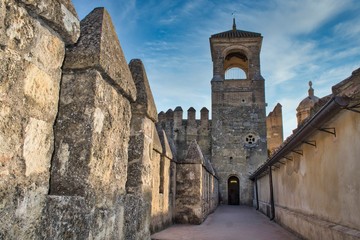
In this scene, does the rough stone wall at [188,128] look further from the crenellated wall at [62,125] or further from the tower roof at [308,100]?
the crenellated wall at [62,125]

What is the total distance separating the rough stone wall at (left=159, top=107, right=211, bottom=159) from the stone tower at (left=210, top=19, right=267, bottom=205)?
5.44 ft

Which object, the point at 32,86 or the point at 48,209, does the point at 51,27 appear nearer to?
the point at 32,86

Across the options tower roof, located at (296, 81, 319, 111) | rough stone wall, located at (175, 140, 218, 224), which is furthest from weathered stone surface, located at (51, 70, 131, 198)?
tower roof, located at (296, 81, 319, 111)

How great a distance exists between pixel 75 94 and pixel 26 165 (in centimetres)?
64

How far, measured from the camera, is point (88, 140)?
205cm

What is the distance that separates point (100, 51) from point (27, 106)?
2.32 ft

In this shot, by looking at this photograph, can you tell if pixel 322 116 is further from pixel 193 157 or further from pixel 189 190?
pixel 189 190

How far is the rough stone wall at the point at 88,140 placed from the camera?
6.23 feet

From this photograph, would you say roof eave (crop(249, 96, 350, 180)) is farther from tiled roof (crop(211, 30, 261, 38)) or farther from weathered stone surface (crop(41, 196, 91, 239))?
tiled roof (crop(211, 30, 261, 38))

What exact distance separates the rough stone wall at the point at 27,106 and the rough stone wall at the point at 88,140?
97 millimetres

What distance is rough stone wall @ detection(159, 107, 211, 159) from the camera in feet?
89.3

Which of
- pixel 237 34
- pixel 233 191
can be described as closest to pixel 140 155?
pixel 237 34

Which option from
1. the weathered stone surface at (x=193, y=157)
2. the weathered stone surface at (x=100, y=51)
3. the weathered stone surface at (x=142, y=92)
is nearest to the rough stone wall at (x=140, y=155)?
the weathered stone surface at (x=142, y=92)

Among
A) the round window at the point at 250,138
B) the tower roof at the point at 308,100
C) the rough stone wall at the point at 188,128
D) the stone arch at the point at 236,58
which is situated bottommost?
the round window at the point at 250,138
